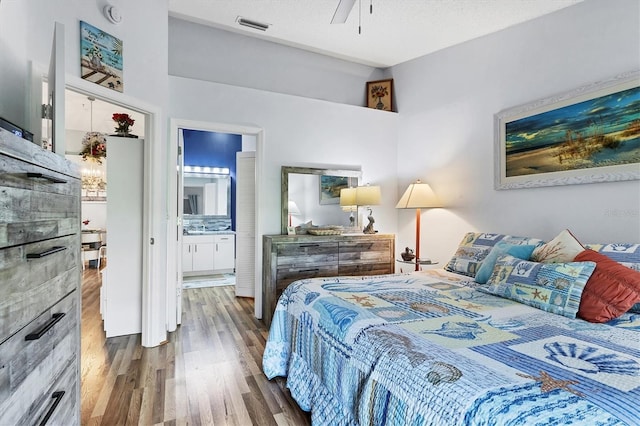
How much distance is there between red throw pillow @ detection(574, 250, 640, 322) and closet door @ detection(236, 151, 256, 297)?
11.4 feet

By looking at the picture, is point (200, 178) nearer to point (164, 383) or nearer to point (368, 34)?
point (368, 34)

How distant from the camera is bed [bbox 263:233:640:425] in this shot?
0.94 m

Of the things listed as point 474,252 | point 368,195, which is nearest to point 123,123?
point 368,195

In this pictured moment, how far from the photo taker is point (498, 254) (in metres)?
2.38

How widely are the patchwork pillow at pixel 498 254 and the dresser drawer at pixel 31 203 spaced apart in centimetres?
238

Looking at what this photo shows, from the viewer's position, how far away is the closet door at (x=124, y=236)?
3084mm

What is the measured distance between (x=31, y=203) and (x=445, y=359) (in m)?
1.33

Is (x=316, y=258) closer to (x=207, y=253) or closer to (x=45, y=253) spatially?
(x=45, y=253)

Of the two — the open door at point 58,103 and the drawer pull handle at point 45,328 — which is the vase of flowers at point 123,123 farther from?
the drawer pull handle at point 45,328

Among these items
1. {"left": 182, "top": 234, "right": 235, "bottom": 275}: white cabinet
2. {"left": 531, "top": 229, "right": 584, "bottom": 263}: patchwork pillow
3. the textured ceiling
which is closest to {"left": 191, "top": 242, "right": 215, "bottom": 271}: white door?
{"left": 182, "top": 234, "right": 235, "bottom": 275}: white cabinet

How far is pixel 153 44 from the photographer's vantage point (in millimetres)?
2828

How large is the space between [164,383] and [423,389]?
6.27ft

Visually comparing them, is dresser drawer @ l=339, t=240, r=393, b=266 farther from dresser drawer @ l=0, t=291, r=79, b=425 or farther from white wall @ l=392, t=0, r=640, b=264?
dresser drawer @ l=0, t=291, r=79, b=425

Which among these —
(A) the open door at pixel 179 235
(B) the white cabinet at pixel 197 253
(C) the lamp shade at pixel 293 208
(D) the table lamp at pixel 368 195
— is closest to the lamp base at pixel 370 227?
(D) the table lamp at pixel 368 195
